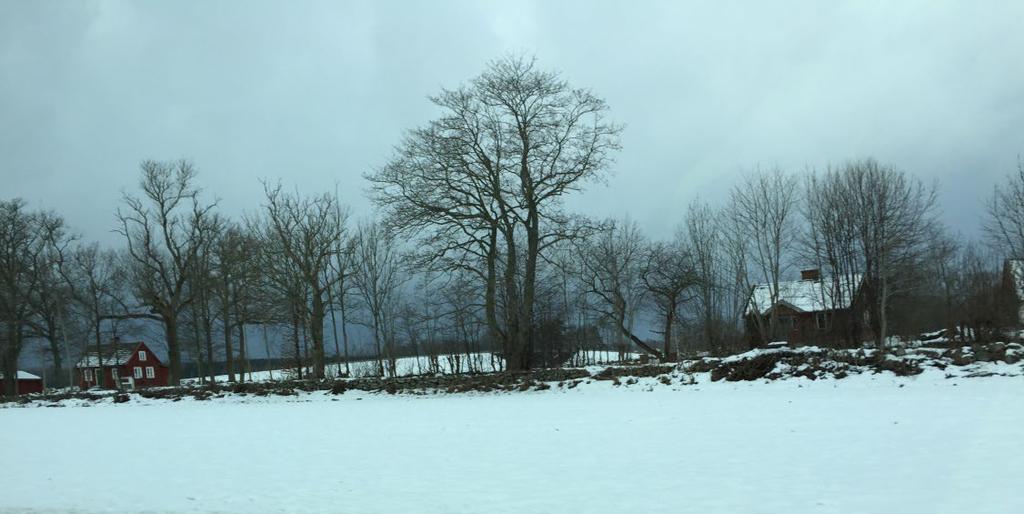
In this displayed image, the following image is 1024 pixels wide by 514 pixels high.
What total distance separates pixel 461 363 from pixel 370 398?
17.3m

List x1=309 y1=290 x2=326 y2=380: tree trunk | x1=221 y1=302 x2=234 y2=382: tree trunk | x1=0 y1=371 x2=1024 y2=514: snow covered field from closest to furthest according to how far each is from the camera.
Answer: x1=0 y1=371 x2=1024 y2=514: snow covered field → x1=309 y1=290 x2=326 y2=380: tree trunk → x1=221 y1=302 x2=234 y2=382: tree trunk

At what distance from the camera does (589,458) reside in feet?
31.3

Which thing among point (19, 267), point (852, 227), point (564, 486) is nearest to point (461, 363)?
point (852, 227)

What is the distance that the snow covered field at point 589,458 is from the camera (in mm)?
7168

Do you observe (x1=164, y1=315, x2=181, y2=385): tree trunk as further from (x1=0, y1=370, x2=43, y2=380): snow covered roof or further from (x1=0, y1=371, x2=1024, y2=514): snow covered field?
(x1=0, y1=370, x2=43, y2=380): snow covered roof

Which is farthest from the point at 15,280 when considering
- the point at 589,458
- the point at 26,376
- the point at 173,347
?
the point at 589,458

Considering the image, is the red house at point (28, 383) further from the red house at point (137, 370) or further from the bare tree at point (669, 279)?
the bare tree at point (669, 279)

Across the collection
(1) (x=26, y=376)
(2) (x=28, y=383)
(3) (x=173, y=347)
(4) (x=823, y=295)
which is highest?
(3) (x=173, y=347)

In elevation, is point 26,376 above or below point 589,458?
above

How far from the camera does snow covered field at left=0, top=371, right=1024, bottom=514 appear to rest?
7.17 m

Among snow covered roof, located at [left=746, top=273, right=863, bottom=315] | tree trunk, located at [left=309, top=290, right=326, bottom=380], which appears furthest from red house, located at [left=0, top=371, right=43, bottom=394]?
snow covered roof, located at [left=746, top=273, right=863, bottom=315]

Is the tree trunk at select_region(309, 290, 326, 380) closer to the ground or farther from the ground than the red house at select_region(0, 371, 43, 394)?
farther from the ground

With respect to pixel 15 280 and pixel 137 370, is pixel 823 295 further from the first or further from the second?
pixel 137 370

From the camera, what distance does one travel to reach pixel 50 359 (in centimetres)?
5381
